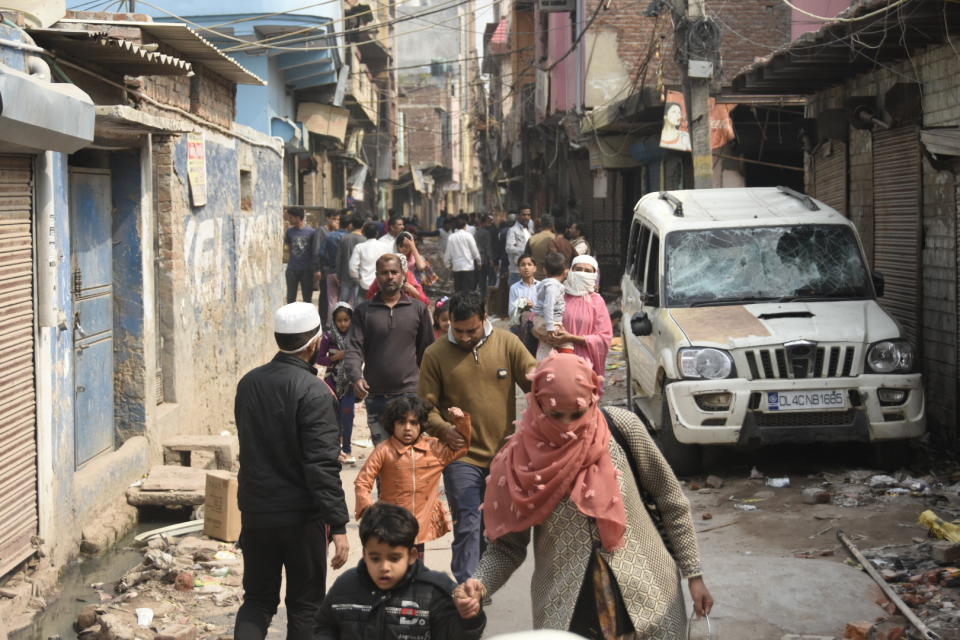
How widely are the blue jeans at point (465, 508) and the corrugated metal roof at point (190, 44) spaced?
4100 mm

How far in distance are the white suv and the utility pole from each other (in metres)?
2.70

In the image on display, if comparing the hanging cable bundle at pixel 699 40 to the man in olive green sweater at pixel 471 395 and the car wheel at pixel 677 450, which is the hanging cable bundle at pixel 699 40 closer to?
the car wheel at pixel 677 450

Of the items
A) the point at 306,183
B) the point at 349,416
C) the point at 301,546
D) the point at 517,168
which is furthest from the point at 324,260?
the point at 517,168

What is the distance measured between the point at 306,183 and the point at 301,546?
24300mm

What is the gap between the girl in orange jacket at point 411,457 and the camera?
18.5ft

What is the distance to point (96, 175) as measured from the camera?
8922 millimetres

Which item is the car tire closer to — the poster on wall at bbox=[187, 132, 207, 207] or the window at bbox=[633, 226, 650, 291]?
the window at bbox=[633, 226, 650, 291]

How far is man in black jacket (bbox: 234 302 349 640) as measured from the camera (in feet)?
15.3

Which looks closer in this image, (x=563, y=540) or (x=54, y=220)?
(x=563, y=540)

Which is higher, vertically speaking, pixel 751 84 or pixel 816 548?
pixel 751 84

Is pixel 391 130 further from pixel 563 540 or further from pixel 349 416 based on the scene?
pixel 563 540

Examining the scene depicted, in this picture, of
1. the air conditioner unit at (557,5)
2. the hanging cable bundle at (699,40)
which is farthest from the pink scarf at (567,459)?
the air conditioner unit at (557,5)

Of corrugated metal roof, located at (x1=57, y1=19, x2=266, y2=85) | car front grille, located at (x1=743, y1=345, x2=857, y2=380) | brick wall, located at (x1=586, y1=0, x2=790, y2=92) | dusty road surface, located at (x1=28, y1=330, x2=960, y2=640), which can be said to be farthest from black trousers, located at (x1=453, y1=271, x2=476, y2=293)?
car front grille, located at (x1=743, y1=345, x2=857, y2=380)

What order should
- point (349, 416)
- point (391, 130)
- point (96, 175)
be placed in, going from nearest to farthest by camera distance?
point (96, 175), point (349, 416), point (391, 130)
